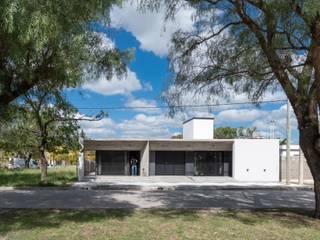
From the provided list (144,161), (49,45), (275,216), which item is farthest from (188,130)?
(49,45)

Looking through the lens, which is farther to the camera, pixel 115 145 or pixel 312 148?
pixel 115 145

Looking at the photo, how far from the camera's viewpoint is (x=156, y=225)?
10.6m

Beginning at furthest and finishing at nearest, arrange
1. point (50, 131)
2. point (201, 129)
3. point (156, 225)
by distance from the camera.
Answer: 1. point (201, 129)
2. point (50, 131)
3. point (156, 225)

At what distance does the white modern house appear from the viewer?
36.8 meters

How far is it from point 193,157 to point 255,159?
5357mm

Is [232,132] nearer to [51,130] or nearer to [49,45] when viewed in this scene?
[51,130]

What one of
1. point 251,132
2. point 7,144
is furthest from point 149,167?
point 251,132

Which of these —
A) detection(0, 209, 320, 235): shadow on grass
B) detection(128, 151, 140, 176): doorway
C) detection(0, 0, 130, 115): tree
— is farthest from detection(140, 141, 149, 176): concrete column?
detection(0, 0, 130, 115): tree

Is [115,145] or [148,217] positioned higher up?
[115,145]

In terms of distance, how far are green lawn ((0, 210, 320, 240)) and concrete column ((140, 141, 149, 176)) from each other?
23595 mm

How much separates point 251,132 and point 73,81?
2841 inches

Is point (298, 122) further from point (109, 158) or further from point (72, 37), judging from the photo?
point (109, 158)

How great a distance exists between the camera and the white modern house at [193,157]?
36812mm

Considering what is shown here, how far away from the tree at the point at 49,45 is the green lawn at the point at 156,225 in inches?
117
